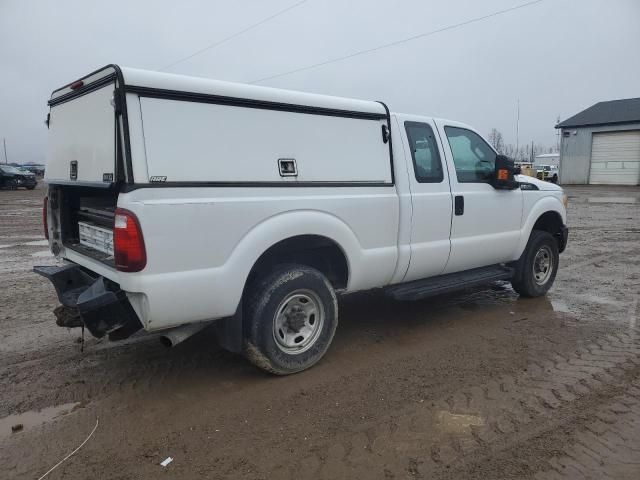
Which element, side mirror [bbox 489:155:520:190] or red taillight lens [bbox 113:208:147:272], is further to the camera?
side mirror [bbox 489:155:520:190]

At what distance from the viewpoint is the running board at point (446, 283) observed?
15.8 ft

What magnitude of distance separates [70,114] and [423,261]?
133 inches

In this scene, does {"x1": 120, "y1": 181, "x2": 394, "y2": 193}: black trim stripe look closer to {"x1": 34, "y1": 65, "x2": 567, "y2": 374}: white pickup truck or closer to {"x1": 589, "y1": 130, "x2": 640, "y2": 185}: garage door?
{"x1": 34, "y1": 65, "x2": 567, "y2": 374}: white pickup truck

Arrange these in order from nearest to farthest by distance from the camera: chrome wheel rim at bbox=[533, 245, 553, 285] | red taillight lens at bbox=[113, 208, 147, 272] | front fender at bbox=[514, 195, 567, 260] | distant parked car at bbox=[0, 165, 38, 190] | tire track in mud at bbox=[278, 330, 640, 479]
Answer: tire track in mud at bbox=[278, 330, 640, 479]
red taillight lens at bbox=[113, 208, 147, 272]
front fender at bbox=[514, 195, 567, 260]
chrome wheel rim at bbox=[533, 245, 553, 285]
distant parked car at bbox=[0, 165, 38, 190]

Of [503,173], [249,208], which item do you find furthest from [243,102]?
[503,173]

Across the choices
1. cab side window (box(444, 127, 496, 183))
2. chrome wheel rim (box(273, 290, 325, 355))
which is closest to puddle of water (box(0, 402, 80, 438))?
chrome wheel rim (box(273, 290, 325, 355))

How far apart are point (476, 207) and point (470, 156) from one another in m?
0.59

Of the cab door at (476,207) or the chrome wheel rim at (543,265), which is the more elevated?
the cab door at (476,207)

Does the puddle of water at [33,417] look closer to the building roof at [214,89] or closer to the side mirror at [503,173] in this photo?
the building roof at [214,89]

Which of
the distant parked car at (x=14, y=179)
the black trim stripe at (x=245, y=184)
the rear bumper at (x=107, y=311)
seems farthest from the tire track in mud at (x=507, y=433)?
the distant parked car at (x=14, y=179)

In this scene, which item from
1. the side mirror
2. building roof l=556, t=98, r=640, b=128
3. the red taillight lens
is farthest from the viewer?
building roof l=556, t=98, r=640, b=128

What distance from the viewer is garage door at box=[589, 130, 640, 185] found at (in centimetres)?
3362

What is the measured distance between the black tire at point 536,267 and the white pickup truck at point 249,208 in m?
1.01

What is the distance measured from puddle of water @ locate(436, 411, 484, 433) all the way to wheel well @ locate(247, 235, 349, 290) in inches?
56.4
